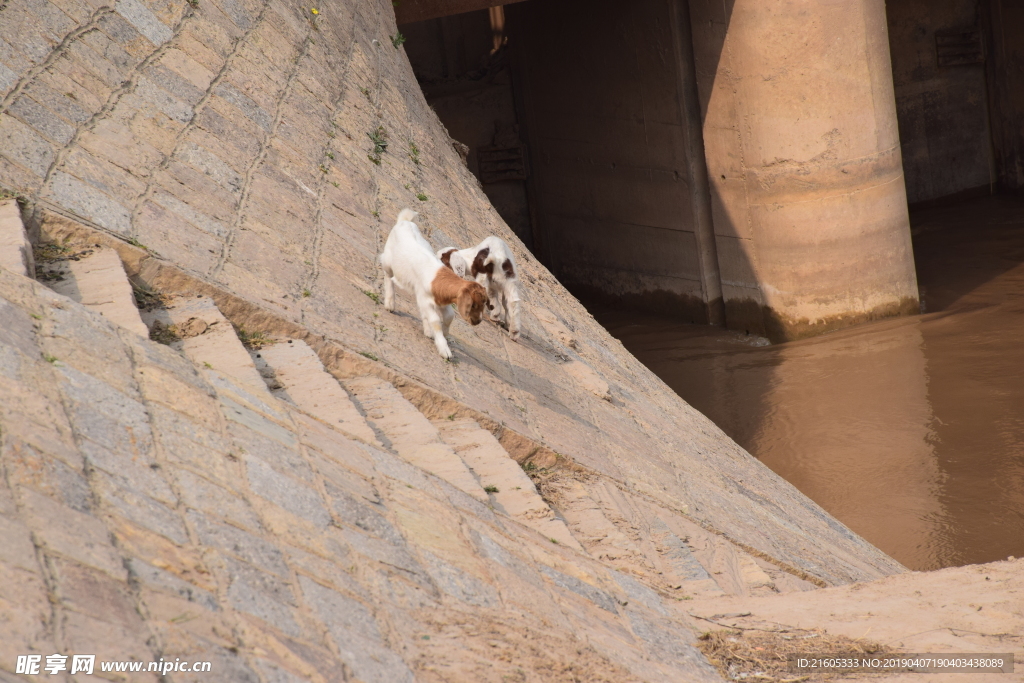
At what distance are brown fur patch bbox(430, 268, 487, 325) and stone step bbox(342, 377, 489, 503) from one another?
532mm

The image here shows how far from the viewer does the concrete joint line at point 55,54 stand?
488 cm

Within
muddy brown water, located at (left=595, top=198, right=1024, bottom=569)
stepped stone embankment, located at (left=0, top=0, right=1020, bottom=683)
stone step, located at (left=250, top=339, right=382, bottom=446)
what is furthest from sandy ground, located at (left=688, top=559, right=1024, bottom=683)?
muddy brown water, located at (left=595, top=198, right=1024, bottom=569)

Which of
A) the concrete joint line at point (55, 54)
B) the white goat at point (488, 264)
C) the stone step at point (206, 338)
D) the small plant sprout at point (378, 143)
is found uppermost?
the concrete joint line at point (55, 54)

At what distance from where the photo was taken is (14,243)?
12.9ft

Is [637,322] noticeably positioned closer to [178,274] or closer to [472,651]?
[178,274]

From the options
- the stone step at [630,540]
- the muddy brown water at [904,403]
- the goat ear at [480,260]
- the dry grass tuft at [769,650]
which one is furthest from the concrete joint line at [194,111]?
the muddy brown water at [904,403]

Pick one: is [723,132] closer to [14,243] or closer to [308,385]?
[308,385]

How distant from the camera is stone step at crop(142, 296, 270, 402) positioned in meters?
3.85

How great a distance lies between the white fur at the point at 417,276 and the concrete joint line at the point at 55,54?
6.62ft

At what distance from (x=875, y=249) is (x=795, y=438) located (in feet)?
11.2

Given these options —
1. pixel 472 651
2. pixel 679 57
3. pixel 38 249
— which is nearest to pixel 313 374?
pixel 38 249

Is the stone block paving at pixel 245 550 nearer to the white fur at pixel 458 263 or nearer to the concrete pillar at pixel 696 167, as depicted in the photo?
the white fur at pixel 458 263

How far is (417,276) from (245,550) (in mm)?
2406

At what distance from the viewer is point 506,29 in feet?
48.9
